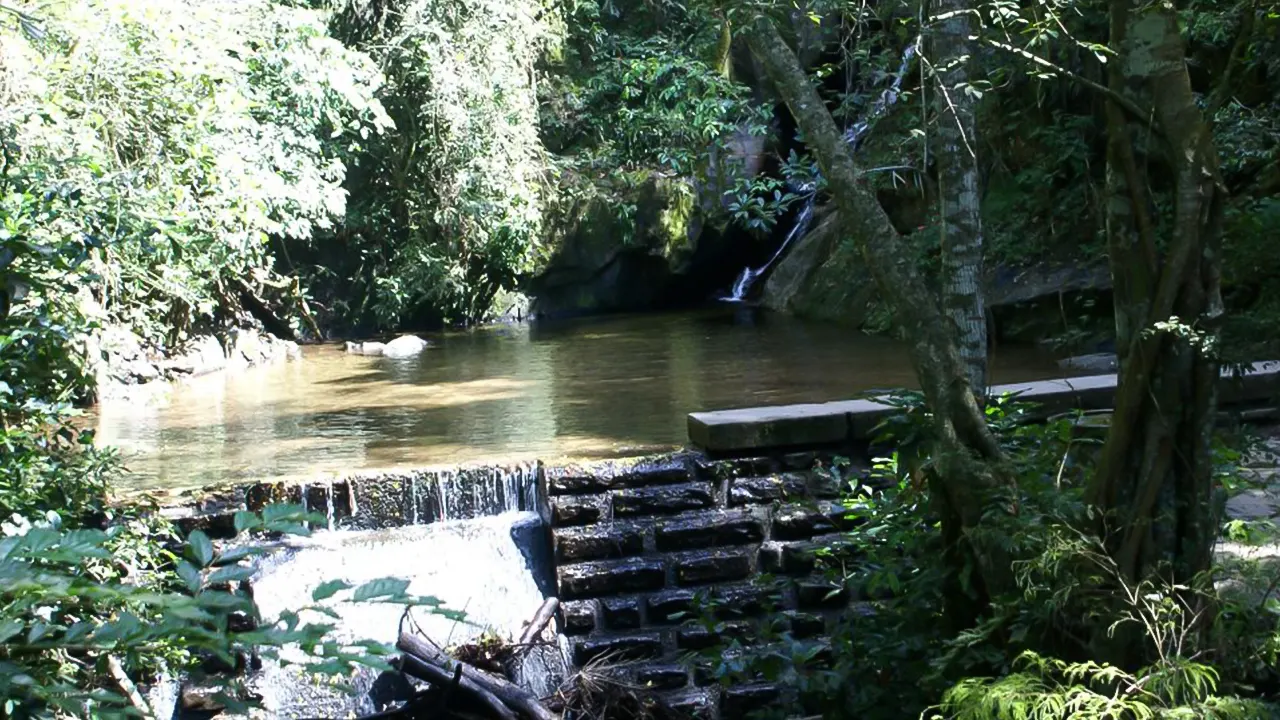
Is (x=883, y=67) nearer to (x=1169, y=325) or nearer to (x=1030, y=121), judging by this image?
(x=1169, y=325)

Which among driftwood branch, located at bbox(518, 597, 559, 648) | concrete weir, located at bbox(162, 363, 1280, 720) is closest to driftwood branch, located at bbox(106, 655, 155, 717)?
concrete weir, located at bbox(162, 363, 1280, 720)

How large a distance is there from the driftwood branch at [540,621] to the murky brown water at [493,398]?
1.04 m

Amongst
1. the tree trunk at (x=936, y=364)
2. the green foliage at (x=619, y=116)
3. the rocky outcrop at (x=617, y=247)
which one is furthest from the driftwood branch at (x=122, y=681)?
the rocky outcrop at (x=617, y=247)

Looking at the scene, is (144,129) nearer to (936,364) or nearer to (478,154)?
(936,364)

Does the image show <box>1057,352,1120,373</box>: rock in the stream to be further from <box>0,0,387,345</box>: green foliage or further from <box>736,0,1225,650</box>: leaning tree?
<box>736,0,1225,650</box>: leaning tree

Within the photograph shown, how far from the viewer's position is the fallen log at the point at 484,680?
5.19 meters

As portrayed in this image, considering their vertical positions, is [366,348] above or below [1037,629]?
above

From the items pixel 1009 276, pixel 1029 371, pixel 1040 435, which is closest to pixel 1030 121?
pixel 1009 276

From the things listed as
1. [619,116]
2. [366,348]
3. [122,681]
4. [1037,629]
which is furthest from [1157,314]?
[619,116]

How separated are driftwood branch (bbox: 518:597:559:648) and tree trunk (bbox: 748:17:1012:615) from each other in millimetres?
2831

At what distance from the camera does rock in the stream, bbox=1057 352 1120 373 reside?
910cm

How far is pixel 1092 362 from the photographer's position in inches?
367

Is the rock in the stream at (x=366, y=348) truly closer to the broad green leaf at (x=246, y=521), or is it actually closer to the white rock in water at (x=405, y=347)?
the white rock in water at (x=405, y=347)

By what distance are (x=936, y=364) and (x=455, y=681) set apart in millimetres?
2631
